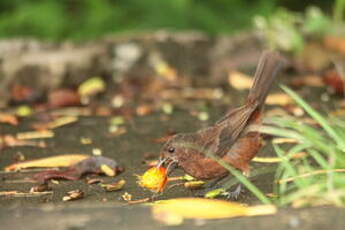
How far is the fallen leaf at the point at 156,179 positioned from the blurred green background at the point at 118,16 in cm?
373

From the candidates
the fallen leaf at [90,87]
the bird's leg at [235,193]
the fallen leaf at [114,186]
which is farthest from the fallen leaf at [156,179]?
the fallen leaf at [90,87]

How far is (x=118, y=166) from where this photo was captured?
4672 millimetres

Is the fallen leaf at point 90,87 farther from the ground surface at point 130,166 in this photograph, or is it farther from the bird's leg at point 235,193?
the bird's leg at point 235,193

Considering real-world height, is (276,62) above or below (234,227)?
above

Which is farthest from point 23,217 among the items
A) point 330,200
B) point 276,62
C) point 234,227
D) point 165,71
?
point 165,71

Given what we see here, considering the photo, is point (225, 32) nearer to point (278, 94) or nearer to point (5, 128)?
point (278, 94)

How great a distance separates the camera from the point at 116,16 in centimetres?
793

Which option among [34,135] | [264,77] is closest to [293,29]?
[34,135]

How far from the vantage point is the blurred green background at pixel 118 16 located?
7.65 metres

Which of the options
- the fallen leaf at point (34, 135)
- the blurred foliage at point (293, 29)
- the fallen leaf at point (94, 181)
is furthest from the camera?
the blurred foliage at point (293, 29)

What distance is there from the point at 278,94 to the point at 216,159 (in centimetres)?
281

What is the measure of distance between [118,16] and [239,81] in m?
1.50

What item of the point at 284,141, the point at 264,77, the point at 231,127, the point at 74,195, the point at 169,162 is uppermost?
the point at 264,77

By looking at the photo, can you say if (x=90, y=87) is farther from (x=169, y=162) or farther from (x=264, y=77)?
(x=169, y=162)
